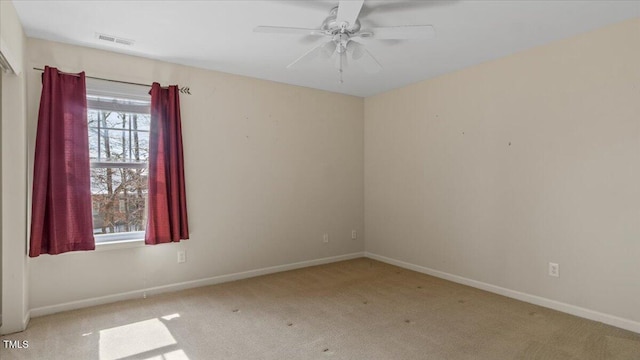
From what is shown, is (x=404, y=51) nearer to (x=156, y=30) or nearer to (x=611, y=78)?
(x=611, y=78)

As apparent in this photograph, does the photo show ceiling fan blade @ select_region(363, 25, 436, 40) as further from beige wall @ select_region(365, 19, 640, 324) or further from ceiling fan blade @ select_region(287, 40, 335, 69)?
beige wall @ select_region(365, 19, 640, 324)

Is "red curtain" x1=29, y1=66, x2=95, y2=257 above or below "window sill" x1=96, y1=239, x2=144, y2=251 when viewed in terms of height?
above

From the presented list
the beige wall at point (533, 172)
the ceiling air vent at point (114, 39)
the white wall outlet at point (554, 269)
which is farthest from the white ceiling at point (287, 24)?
the white wall outlet at point (554, 269)

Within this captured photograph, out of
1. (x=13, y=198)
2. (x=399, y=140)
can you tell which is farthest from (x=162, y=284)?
(x=399, y=140)

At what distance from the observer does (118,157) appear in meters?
3.46

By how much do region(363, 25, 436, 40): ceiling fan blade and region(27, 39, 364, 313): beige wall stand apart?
213cm

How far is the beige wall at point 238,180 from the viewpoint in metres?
3.22

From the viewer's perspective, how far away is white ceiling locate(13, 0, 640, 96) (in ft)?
8.17

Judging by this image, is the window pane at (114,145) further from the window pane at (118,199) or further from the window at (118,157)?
the window pane at (118,199)

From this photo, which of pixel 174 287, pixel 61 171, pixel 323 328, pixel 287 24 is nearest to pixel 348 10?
pixel 287 24

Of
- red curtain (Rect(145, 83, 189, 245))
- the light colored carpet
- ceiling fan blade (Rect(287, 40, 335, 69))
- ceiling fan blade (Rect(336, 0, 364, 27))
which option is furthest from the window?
ceiling fan blade (Rect(336, 0, 364, 27))

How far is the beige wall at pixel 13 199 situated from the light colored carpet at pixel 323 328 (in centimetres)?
24

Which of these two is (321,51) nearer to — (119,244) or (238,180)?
(238,180)

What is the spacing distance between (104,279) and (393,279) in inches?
118
